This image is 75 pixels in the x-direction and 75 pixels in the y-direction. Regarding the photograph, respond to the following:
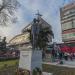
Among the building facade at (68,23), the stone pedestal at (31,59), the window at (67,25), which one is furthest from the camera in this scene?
the window at (67,25)

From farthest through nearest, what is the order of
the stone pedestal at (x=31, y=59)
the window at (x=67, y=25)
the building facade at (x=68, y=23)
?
1. the window at (x=67, y=25)
2. the building facade at (x=68, y=23)
3. the stone pedestal at (x=31, y=59)

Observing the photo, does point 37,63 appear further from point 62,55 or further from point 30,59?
point 62,55

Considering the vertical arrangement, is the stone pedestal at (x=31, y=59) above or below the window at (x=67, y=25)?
below

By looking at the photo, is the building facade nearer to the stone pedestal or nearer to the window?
the window

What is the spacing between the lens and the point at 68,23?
69.6 metres

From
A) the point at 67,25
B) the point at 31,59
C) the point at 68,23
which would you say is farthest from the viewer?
the point at 67,25

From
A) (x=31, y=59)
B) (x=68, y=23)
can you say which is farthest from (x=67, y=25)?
(x=31, y=59)

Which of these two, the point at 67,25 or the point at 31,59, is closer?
the point at 31,59

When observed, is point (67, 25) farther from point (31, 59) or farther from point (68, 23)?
point (31, 59)

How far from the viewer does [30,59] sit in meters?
12.0

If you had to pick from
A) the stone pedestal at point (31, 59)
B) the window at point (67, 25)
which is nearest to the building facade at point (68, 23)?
the window at point (67, 25)

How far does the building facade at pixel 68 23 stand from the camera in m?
66.7

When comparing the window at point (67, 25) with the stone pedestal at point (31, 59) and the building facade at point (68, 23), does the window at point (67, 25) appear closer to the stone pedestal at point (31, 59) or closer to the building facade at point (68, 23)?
the building facade at point (68, 23)

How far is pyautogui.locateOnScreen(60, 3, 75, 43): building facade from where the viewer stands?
219 ft
